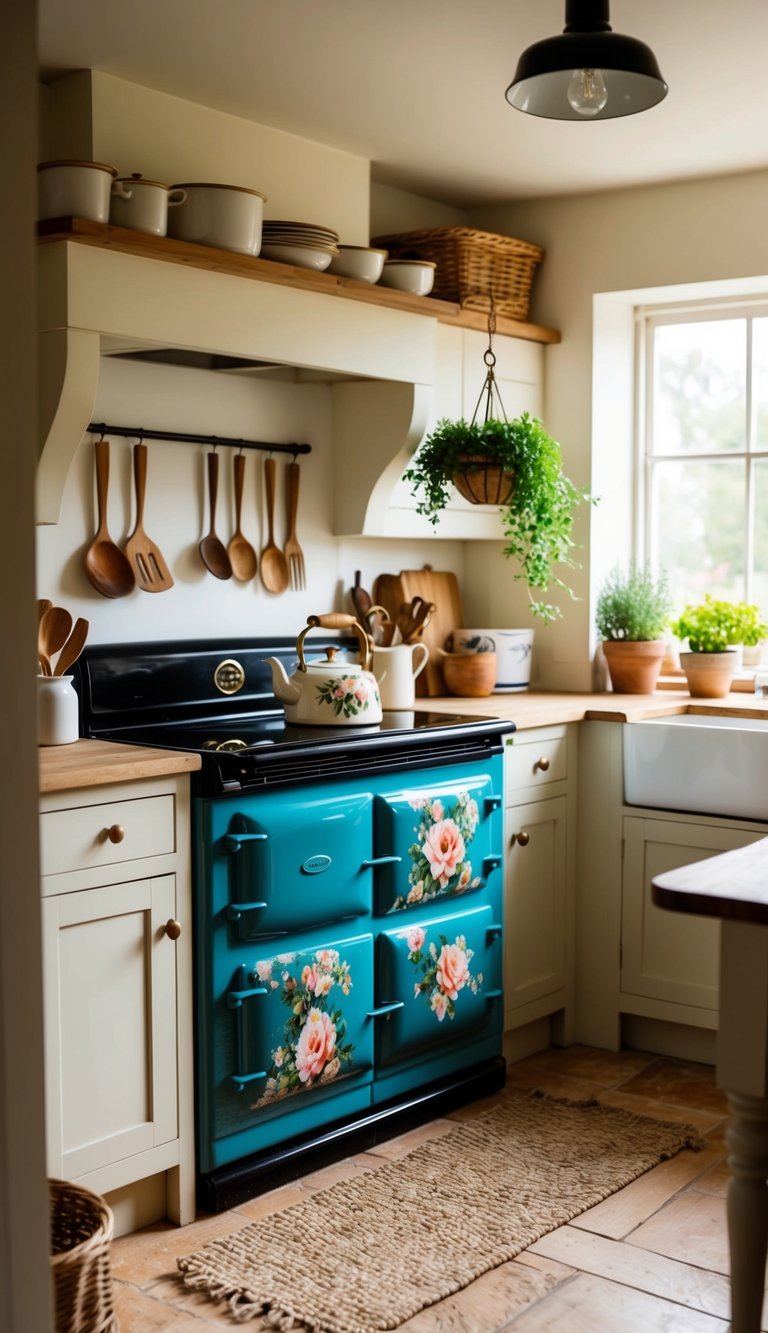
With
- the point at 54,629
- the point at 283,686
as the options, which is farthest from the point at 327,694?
the point at 54,629

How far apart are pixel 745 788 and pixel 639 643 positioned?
751mm

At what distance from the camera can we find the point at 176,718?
333cm

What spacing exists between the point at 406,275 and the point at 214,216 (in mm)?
705

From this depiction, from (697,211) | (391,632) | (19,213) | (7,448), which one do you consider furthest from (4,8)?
(697,211)

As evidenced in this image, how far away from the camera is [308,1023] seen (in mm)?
2879

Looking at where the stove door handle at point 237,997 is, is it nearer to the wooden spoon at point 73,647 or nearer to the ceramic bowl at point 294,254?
the wooden spoon at point 73,647

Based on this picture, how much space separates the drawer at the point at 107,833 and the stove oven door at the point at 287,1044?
0.32 meters

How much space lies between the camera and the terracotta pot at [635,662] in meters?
4.18

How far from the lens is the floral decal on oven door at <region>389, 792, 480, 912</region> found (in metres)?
3.14

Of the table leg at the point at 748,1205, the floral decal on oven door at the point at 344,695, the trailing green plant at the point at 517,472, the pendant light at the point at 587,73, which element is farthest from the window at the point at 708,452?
the table leg at the point at 748,1205

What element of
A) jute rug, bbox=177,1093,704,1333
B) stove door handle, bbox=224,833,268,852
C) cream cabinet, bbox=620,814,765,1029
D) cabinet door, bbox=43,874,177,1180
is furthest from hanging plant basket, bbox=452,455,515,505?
jute rug, bbox=177,1093,704,1333

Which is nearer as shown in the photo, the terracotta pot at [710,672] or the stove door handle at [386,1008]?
the stove door handle at [386,1008]

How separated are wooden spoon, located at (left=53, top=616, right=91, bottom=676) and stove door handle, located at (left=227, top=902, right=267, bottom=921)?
0.64m

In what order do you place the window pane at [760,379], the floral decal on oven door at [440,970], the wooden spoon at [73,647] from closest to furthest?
1. the wooden spoon at [73,647]
2. the floral decal on oven door at [440,970]
3. the window pane at [760,379]
